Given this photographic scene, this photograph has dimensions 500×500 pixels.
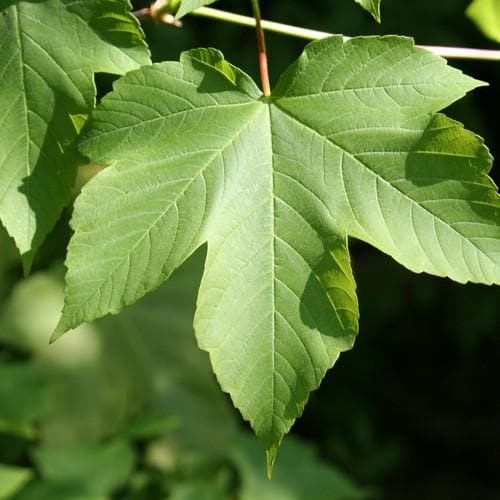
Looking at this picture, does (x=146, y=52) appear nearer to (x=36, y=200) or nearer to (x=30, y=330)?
(x=36, y=200)

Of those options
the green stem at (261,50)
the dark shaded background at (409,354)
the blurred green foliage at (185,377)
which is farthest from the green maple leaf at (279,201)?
the dark shaded background at (409,354)

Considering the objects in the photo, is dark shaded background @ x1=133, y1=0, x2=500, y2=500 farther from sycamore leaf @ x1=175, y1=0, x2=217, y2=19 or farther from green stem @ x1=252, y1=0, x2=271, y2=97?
sycamore leaf @ x1=175, y1=0, x2=217, y2=19

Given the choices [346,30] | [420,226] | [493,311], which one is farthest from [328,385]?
[420,226]

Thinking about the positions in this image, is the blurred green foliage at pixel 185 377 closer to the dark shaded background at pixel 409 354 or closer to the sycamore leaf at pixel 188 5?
the dark shaded background at pixel 409 354

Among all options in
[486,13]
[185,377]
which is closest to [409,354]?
[185,377]

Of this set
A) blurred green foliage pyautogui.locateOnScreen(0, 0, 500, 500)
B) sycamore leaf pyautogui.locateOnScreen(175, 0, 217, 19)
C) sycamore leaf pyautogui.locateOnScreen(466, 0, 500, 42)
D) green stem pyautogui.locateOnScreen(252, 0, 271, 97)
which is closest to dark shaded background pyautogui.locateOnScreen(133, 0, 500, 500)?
blurred green foliage pyautogui.locateOnScreen(0, 0, 500, 500)

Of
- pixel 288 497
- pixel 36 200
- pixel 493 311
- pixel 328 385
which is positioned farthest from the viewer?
pixel 328 385
